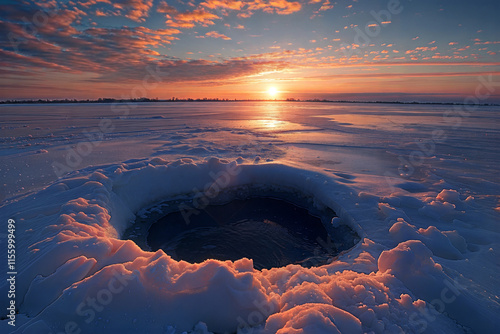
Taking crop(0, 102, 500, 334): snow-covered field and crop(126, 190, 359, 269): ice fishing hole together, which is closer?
crop(0, 102, 500, 334): snow-covered field

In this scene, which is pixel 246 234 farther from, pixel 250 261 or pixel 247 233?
pixel 250 261

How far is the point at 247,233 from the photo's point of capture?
5.01 metres

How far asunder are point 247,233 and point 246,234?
0.04m

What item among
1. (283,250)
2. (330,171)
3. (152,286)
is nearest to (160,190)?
(283,250)

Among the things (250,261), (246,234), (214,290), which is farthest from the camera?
(246,234)

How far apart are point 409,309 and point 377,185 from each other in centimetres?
385

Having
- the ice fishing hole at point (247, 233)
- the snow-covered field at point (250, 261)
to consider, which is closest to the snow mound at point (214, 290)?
the snow-covered field at point (250, 261)

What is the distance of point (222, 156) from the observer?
819 cm

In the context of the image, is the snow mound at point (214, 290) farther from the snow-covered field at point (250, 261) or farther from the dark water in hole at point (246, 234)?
the dark water in hole at point (246, 234)

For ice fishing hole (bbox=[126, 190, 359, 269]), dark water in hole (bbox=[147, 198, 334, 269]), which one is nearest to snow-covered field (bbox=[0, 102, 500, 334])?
ice fishing hole (bbox=[126, 190, 359, 269])

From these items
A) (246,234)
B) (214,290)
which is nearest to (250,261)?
(214,290)

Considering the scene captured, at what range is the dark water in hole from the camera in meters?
4.31

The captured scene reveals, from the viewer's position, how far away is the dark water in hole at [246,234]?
4.31m

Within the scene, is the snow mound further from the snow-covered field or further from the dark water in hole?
the dark water in hole
